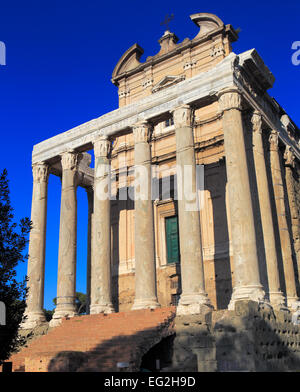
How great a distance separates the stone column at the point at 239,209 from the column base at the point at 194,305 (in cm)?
114

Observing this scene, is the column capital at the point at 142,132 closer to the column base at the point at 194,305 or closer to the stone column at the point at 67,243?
the stone column at the point at 67,243

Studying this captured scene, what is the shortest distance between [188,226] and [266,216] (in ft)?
12.6

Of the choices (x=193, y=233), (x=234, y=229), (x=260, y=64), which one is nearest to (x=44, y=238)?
(x=193, y=233)

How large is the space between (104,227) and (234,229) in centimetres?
715

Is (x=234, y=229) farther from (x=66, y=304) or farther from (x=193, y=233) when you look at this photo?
(x=66, y=304)

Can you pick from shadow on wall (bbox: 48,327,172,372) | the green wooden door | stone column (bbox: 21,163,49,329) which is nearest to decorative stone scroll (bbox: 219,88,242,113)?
the green wooden door

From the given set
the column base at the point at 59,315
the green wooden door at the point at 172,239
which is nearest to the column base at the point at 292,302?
the green wooden door at the point at 172,239

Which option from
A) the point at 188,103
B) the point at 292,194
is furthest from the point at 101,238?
the point at 292,194

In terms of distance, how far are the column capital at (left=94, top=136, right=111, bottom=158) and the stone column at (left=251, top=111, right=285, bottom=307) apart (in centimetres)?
755

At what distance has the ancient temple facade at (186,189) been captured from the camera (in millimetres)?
18797

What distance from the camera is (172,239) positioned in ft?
86.0

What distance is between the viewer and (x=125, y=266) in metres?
27.1

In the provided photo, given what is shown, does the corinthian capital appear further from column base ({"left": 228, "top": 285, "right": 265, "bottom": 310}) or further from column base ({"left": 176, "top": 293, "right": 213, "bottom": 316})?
column base ({"left": 176, "top": 293, "right": 213, "bottom": 316})

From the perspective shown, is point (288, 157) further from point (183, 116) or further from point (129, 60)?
point (129, 60)
